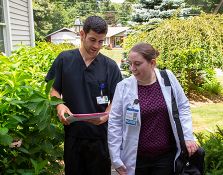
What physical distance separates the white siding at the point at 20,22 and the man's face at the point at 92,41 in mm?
6681

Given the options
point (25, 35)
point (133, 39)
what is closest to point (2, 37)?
point (25, 35)

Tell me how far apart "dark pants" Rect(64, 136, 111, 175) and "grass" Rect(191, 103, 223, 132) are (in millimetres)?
5240

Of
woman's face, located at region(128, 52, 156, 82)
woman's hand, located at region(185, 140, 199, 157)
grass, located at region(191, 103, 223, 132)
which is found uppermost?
woman's face, located at region(128, 52, 156, 82)

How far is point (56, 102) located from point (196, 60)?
8566mm

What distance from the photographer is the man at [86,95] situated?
305cm

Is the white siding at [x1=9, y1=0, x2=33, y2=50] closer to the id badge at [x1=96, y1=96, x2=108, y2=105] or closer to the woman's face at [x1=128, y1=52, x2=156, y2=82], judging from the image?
the id badge at [x1=96, y1=96, x2=108, y2=105]

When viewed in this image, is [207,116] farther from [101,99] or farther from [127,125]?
[127,125]

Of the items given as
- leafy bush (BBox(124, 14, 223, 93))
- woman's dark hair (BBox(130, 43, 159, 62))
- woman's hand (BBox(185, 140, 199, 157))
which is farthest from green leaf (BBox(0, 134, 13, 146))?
leafy bush (BBox(124, 14, 223, 93))

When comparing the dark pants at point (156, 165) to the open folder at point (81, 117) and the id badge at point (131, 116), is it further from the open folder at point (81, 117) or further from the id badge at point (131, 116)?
the open folder at point (81, 117)

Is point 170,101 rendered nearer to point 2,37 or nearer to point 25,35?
point 2,37

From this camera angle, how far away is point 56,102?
2904 mm

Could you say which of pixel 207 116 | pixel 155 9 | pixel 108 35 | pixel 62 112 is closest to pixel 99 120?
pixel 62 112

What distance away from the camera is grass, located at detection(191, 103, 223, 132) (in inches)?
327

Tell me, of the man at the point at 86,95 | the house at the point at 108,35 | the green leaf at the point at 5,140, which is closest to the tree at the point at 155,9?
the man at the point at 86,95
